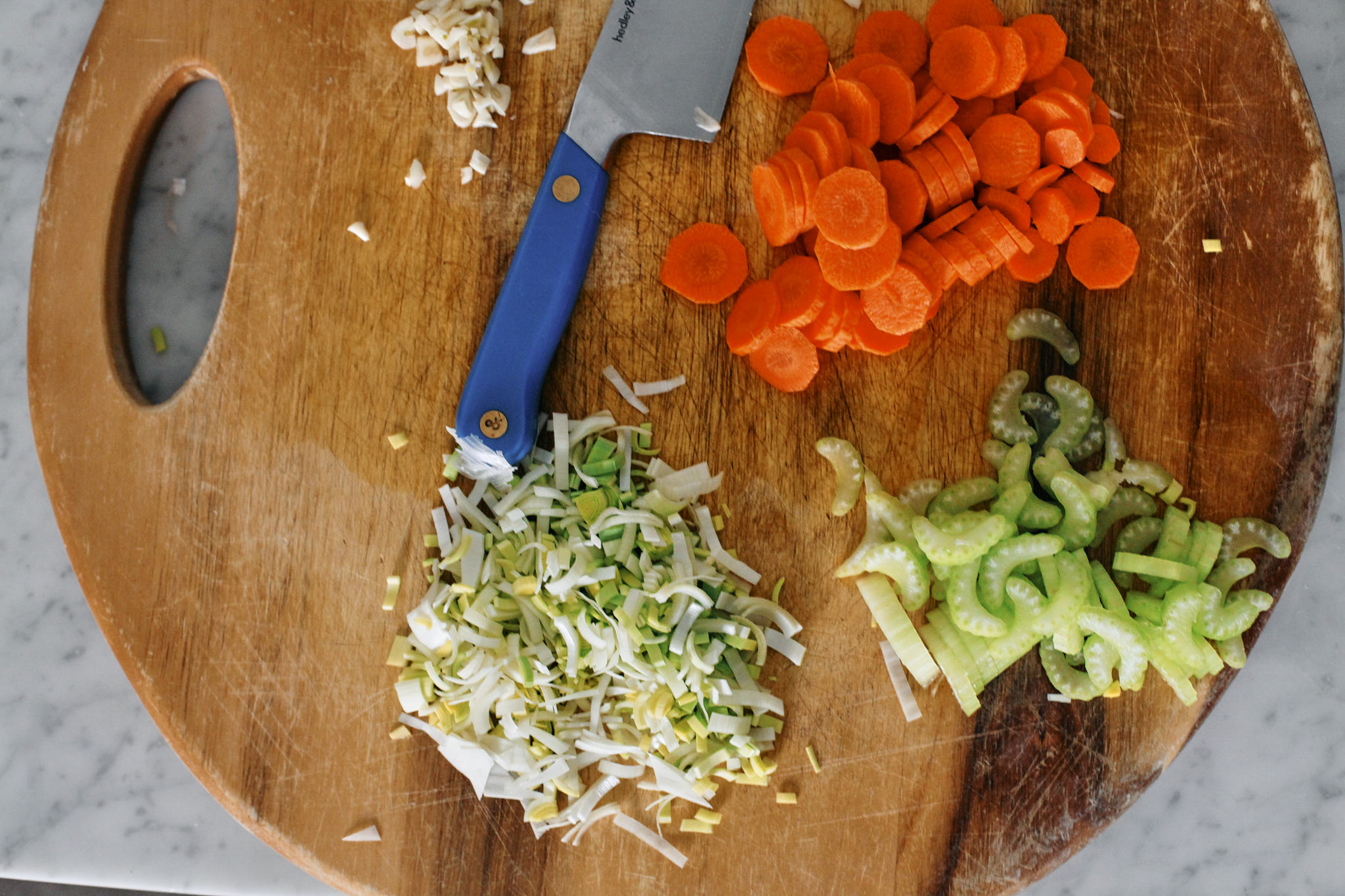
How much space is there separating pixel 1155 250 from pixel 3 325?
2.99m

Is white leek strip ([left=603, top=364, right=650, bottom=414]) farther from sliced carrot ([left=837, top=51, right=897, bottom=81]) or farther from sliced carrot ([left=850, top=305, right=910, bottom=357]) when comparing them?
sliced carrot ([left=837, top=51, right=897, bottom=81])

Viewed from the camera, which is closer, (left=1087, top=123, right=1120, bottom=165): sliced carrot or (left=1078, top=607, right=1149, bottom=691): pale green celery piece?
(left=1078, top=607, right=1149, bottom=691): pale green celery piece

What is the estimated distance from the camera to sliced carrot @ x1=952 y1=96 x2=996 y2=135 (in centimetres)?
187

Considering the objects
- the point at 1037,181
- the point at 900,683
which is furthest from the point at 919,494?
the point at 1037,181

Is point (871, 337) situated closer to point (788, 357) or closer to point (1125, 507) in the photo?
point (788, 357)

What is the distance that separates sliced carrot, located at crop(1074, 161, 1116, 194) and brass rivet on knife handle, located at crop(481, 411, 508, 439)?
1.42 meters

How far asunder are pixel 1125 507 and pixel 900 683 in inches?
25.6

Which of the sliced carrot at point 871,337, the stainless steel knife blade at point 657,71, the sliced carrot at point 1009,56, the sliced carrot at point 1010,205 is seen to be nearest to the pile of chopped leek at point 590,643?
the sliced carrot at point 871,337

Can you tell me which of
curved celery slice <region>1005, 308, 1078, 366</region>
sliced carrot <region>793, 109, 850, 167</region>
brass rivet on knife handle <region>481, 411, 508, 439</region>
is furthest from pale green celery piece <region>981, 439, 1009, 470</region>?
brass rivet on knife handle <region>481, 411, 508, 439</region>

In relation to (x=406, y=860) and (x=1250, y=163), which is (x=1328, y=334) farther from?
(x=406, y=860)

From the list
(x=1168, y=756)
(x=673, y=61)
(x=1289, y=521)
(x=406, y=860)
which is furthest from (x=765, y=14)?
(x=406, y=860)

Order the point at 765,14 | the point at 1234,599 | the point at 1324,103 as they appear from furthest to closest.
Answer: the point at 1324,103 → the point at 765,14 → the point at 1234,599

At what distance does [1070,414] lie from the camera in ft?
6.07

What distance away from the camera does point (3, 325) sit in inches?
87.9
